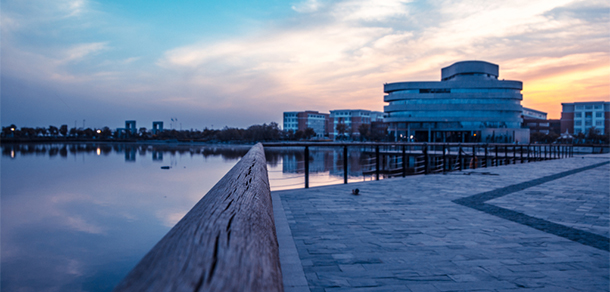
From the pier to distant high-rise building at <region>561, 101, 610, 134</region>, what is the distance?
323ft

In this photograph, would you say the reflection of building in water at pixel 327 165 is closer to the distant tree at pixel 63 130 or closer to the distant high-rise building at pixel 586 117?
the distant high-rise building at pixel 586 117

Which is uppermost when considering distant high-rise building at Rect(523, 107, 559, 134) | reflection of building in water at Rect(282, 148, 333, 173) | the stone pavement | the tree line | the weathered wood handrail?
distant high-rise building at Rect(523, 107, 559, 134)

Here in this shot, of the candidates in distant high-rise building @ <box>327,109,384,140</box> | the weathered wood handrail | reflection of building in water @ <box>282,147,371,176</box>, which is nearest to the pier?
the weathered wood handrail

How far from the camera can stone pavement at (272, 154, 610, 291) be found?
2.28 meters

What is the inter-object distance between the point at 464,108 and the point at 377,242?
58990 millimetres

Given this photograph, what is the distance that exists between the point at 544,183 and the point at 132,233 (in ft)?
41.1

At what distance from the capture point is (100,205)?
18.6 meters

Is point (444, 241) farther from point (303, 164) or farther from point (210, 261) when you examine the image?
point (303, 164)

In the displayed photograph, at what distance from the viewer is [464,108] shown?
55.9 m

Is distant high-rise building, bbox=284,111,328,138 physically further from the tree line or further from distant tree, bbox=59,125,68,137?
distant tree, bbox=59,125,68,137

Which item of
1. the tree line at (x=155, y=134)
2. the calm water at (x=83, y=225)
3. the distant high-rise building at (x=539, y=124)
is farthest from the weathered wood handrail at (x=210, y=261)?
the distant high-rise building at (x=539, y=124)

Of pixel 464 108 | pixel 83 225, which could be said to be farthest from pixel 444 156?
pixel 464 108

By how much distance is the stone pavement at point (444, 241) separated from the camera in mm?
2277

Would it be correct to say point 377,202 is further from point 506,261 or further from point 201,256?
point 201,256
